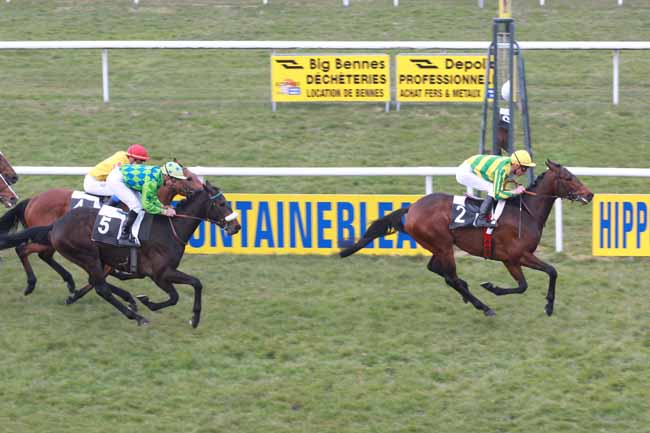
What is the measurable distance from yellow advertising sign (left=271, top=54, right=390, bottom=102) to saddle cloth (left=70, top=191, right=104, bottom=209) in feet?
15.3

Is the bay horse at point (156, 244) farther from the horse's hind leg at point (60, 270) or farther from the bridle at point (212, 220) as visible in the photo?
the horse's hind leg at point (60, 270)

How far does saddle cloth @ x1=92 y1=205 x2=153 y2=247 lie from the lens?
8.06 meters

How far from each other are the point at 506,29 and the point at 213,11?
8.74 m

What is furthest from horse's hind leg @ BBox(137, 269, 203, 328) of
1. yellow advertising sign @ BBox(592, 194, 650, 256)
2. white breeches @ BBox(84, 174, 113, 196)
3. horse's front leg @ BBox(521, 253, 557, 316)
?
yellow advertising sign @ BBox(592, 194, 650, 256)

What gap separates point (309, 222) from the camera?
9695mm

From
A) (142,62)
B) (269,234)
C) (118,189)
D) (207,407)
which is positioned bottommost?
(207,407)

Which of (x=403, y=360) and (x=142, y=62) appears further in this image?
(x=142, y=62)

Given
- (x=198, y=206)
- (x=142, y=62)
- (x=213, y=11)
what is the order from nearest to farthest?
1. (x=198, y=206)
2. (x=142, y=62)
3. (x=213, y=11)

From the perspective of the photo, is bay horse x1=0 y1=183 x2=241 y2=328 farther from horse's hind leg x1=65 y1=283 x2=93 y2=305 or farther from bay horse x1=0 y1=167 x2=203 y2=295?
bay horse x1=0 y1=167 x2=203 y2=295

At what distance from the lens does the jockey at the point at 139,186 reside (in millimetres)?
8039

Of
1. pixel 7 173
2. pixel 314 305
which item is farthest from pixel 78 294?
pixel 314 305

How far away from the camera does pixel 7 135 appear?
1263 centimetres

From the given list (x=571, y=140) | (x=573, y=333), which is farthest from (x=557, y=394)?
(x=571, y=140)

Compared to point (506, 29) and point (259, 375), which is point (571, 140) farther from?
point (259, 375)
